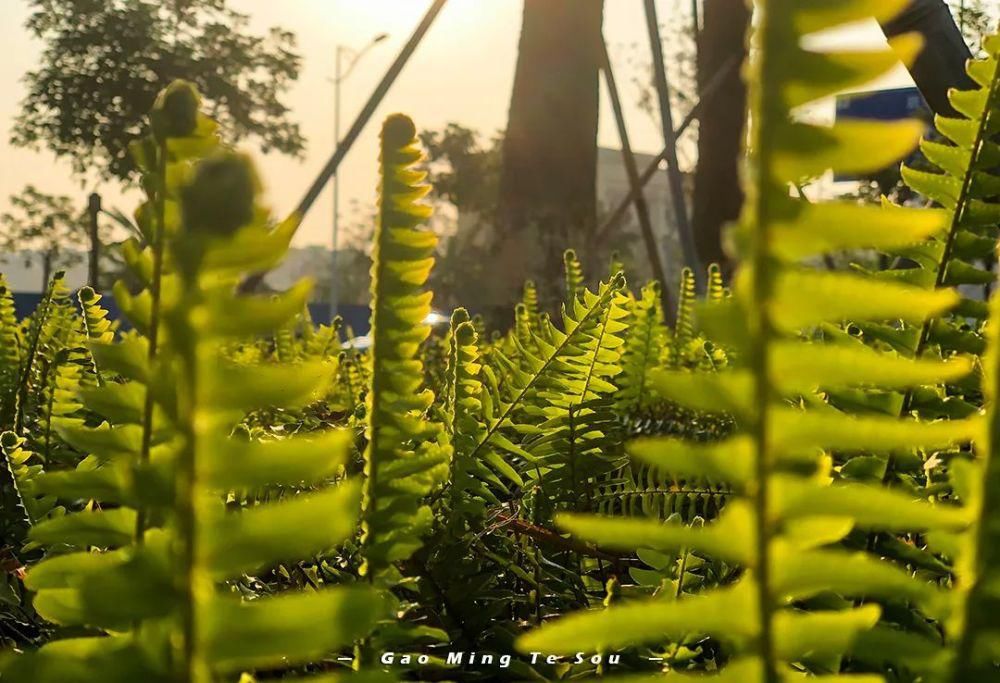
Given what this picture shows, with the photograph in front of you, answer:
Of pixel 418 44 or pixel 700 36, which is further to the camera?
pixel 700 36

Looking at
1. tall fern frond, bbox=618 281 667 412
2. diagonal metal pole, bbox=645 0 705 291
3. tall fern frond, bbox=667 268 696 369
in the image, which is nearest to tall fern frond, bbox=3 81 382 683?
tall fern frond, bbox=618 281 667 412

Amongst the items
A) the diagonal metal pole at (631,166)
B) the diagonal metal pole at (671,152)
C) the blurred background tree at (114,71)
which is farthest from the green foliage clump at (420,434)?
the blurred background tree at (114,71)

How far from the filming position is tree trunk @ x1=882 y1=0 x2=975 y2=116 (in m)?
0.97

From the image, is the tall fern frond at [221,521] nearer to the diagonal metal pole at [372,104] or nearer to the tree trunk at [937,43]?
the tree trunk at [937,43]

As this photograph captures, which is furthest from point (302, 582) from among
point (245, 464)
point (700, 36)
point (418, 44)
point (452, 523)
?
point (700, 36)

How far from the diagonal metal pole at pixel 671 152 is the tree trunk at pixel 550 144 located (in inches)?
12.5

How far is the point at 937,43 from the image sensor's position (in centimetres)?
98

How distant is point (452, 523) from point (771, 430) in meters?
0.44

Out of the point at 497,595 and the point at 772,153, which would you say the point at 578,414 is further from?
the point at 772,153

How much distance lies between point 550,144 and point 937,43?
2.95m

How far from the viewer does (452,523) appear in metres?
0.66

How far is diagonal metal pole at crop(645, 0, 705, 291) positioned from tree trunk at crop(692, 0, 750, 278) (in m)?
2.88

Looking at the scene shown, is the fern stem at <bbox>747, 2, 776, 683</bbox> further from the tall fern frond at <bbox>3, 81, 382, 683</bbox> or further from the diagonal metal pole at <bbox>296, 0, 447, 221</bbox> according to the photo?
the diagonal metal pole at <bbox>296, 0, 447, 221</bbox>

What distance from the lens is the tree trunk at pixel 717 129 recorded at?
7289mm
